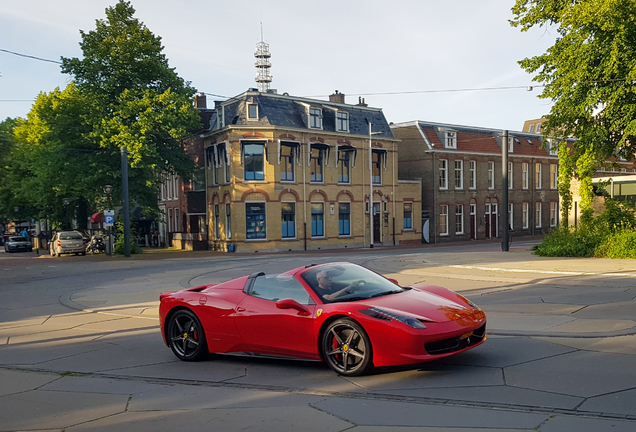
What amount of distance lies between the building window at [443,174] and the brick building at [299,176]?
3.77 meters

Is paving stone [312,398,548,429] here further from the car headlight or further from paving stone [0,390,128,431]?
paving stone [0,390,128,431]

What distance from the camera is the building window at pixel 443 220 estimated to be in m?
48.1

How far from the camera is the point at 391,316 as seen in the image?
6.36 m

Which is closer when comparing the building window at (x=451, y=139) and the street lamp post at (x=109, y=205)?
the street lamp post at (x=109, y=205)

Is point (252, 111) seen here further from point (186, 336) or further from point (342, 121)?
point (186, 336)

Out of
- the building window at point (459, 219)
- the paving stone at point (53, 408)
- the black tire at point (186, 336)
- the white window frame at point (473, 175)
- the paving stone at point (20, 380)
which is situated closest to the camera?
the paving stone at point (53, 408)

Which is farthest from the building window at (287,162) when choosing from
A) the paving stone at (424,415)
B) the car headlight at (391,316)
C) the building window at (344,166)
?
the paving stone at (424,415)

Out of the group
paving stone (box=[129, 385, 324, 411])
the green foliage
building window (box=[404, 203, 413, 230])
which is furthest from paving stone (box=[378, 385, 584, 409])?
building window (box=[404, 203, 413, 230])

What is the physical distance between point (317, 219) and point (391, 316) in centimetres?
3469

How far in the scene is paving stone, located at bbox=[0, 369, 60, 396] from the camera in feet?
22.2

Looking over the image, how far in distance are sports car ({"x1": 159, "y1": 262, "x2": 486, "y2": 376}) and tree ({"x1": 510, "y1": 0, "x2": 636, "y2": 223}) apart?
17.0 m

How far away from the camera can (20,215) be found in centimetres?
5456

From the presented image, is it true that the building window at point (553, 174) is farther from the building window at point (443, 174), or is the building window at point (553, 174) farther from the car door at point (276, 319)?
the car door at point (276, 319)

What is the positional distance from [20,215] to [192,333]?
53.4 metres
